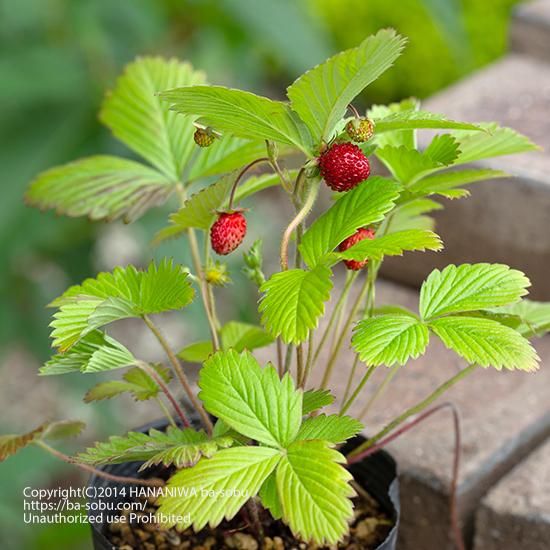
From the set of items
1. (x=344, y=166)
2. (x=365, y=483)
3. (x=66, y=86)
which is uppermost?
(x=344, y=166)

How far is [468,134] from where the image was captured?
891 millimetres

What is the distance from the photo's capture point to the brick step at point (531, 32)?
1981mm

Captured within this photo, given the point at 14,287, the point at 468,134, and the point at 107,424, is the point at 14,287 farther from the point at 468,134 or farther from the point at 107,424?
the point at 468,134

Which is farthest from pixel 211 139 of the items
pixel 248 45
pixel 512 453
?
pixel 248 45

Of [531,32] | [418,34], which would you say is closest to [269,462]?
[531,32]

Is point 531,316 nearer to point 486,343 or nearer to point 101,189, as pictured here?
point 486,343

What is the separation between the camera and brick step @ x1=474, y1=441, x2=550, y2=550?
1.10 metres

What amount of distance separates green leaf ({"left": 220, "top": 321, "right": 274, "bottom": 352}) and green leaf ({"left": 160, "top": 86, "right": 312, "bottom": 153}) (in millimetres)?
194

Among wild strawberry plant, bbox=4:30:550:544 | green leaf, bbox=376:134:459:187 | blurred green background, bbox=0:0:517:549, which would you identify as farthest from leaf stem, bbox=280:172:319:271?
blurred green background, bbox=0:0:517:549

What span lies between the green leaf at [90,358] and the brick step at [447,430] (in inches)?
18.5

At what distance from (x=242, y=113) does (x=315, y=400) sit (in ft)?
0.70

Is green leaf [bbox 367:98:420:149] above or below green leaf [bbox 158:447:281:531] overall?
above

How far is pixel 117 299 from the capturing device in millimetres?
751

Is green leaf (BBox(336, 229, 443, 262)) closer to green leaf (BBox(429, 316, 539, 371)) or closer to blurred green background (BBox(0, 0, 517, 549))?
green leaf (BBox(429, 316, 539, 371))
